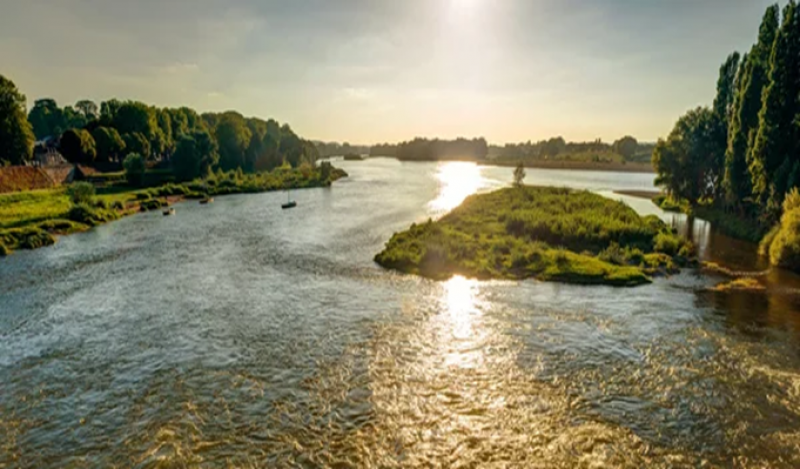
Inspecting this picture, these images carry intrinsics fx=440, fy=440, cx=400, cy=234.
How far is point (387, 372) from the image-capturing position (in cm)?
2045

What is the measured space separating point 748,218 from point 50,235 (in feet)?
273

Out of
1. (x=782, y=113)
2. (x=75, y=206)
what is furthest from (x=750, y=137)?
(x=75, y=206)

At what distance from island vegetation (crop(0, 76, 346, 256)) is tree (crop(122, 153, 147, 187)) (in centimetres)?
19

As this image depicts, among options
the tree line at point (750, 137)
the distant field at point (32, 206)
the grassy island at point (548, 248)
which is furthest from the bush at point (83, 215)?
the tree line at point (750, 137)

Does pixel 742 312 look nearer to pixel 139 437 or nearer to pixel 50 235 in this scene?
pixel 139 437

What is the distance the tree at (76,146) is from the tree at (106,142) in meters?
5.01

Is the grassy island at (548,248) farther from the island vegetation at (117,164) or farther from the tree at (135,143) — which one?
the tree at (135,143)

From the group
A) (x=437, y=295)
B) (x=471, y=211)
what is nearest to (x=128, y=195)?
(x=471, y=211)

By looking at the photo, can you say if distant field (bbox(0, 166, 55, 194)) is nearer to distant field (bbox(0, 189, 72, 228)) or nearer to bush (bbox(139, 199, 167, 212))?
distant field (bbox(0, 189, 72, 228))

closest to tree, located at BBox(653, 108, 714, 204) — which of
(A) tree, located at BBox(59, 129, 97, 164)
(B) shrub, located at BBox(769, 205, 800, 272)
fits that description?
(B) shrub, located at BBox(769, 205, 800, 272)

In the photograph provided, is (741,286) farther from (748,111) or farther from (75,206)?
(75,206)

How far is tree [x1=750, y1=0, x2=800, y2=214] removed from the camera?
1658 inches

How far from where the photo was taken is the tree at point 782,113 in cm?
4212

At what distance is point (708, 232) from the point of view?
56125 millimetres
